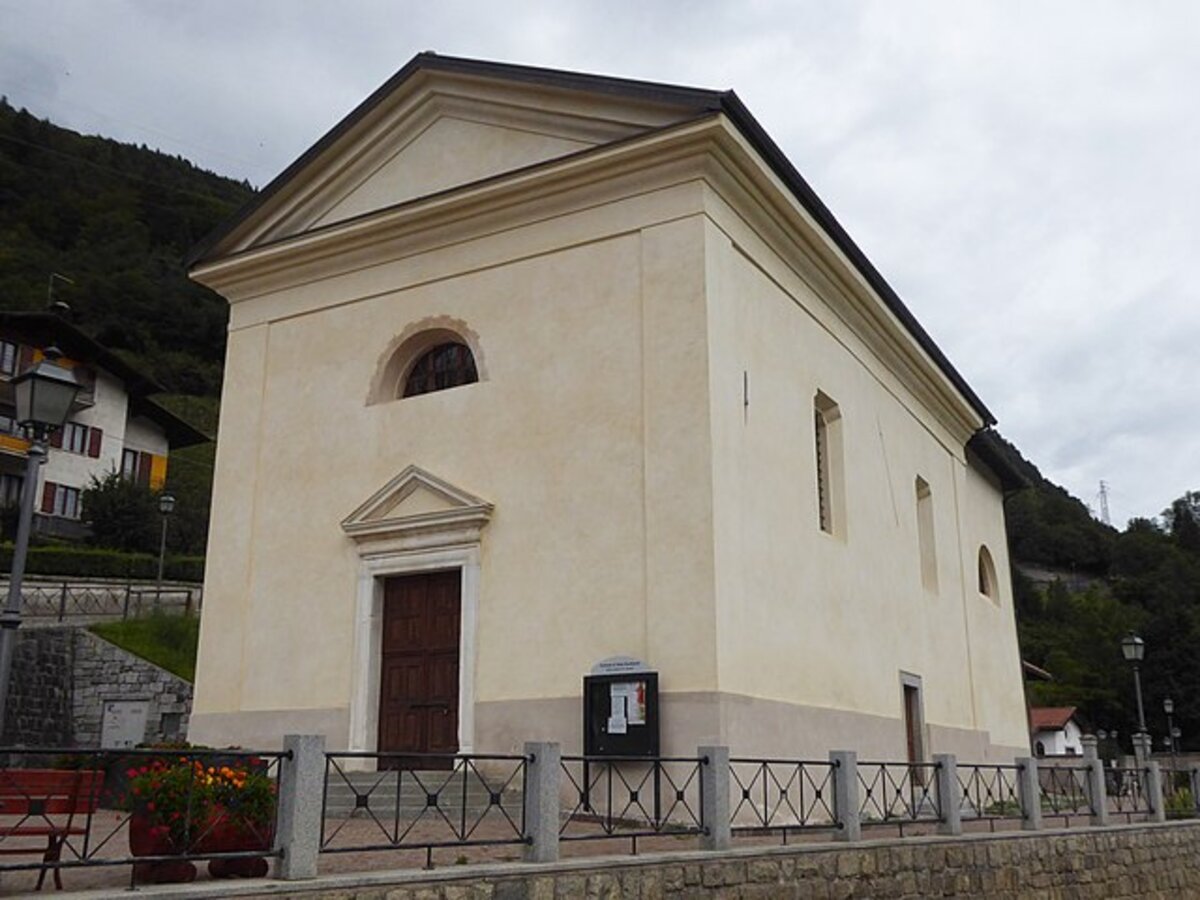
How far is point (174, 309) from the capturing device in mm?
65688

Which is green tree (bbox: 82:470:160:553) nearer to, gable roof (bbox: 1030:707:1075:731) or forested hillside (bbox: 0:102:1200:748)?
forested hillside (bbox: 0:102:1200:748)

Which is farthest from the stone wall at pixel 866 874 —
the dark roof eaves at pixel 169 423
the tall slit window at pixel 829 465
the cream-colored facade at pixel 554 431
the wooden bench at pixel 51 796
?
the dark roof eaves at pixel 169 423

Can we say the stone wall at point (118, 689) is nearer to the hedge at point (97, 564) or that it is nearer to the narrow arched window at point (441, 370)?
the hedge at point (97, 564)

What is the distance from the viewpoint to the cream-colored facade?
39.2 feet

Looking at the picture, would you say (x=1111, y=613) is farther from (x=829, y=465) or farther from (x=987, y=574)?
(x=829, y=465)

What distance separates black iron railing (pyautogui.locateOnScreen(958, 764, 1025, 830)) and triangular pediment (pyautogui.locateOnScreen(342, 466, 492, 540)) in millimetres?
6152

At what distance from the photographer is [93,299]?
204 feet

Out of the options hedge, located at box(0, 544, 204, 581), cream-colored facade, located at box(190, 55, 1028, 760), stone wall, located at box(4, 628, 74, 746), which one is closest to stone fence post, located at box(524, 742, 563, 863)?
cream-colored facade, located at box(190, 55, 1028, 760)

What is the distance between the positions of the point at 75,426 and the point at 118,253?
2688 cm

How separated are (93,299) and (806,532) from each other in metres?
57.9

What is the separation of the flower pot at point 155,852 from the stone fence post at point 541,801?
2164mm

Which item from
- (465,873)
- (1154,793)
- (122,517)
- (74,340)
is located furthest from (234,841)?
(74,340)

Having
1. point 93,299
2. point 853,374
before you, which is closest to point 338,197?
point 853,374

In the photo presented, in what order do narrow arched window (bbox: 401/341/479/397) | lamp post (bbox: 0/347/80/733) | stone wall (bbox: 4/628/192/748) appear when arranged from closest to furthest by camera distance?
1. lamp post (bbox: 0/347/80/733)
2. narrow arched window (bbox: 401/341/479/397)
3. stone wall (bbox: 4/628/192/748)
